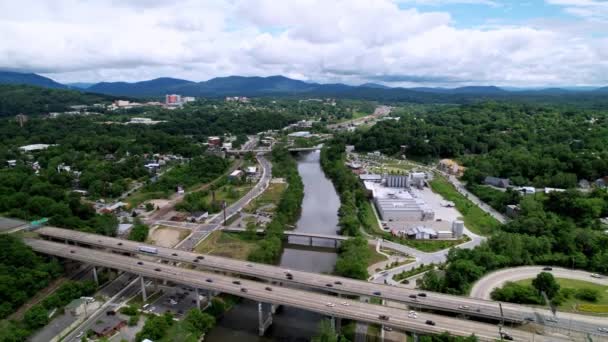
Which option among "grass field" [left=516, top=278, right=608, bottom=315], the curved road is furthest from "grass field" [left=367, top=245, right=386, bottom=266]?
"grass field" [left=516, top=278, right=608, bottom=315]

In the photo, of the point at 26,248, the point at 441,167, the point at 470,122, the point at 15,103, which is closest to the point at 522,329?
the point at 26,248

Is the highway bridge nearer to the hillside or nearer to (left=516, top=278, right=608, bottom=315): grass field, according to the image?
(left=516, top=278, right=608, bottom=315): grass field

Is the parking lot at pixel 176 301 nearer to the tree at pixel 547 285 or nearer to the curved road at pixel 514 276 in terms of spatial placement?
the curved road at pixel 514 276

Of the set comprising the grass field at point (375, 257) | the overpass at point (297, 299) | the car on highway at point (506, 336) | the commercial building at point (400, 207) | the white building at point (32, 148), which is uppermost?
the white building at point (32, 148)

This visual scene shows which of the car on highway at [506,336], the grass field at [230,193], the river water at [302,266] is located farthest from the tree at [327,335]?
the grass field at [230,193]

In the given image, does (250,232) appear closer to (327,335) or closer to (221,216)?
(221,216)

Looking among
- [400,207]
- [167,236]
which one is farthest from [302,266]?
[400,207]

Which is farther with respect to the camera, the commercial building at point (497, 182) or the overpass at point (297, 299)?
the commercial building at point (497, 182)
